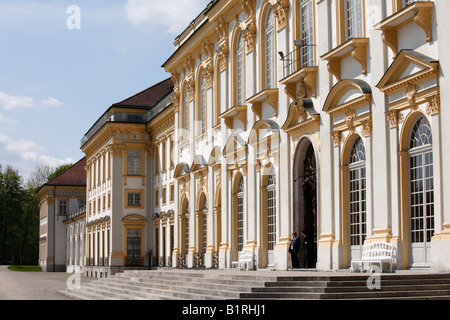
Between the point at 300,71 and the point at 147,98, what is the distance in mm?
32687

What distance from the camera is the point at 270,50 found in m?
30.1

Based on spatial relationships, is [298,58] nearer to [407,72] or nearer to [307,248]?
[307,248]

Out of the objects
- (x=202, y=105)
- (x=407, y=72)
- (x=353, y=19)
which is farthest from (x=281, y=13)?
(x=202, y=105)

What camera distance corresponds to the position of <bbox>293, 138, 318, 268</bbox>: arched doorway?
2675 centimetres

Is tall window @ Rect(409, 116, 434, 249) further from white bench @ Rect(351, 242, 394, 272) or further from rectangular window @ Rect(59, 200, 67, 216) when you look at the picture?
rectangular window @ Rect(59, 200, 67, 216)

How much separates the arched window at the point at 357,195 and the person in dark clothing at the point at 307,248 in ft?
9.54

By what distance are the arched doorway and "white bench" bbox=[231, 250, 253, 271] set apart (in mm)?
3454

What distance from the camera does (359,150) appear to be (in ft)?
76.3

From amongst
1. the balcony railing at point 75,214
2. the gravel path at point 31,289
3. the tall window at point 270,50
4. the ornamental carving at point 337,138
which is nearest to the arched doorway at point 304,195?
the ornamental carving at point 337,138

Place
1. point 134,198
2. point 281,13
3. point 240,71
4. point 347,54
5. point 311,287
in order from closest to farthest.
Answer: point 311,287, point 347,54, point 281,13, point 240,71, point 134,198

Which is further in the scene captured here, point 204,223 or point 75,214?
point 75,214
